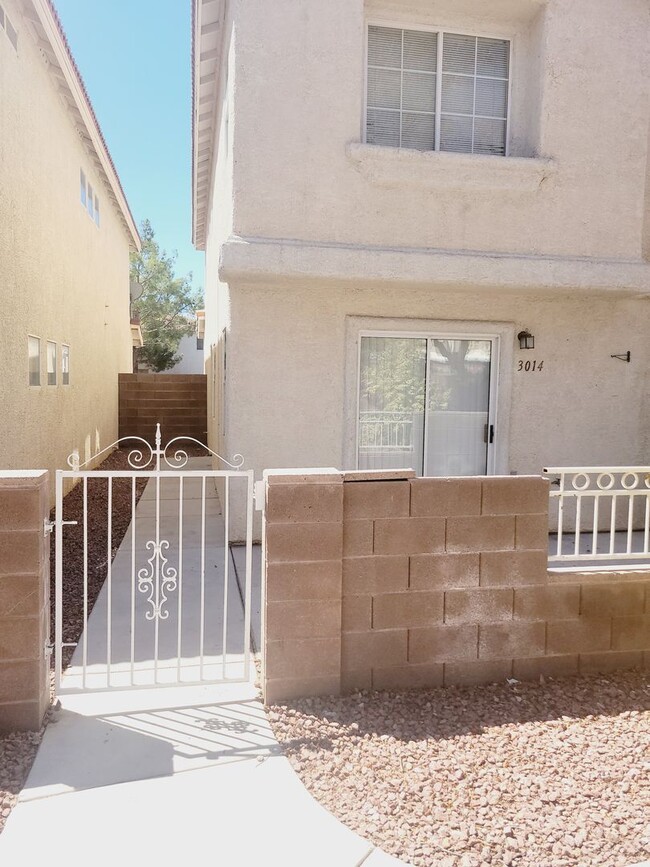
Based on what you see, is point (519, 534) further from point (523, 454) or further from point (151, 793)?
point (523, 454)

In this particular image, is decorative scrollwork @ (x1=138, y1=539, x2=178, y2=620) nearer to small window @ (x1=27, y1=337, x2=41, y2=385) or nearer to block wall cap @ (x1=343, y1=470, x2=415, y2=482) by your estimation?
block wall cap @ (x1=343, y1=470, x2=415, y2=482)

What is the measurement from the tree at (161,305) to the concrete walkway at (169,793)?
33408mm

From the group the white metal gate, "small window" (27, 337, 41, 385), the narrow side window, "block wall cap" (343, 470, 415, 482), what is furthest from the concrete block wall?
the narrow side window

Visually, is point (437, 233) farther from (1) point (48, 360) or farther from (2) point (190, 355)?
(2) point (190, 355)

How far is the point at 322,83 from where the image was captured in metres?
7.15

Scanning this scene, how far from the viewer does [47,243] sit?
10055 mm

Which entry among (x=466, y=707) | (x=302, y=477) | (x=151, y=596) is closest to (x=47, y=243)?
(x=151, y=596)

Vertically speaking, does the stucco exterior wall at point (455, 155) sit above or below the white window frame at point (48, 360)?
above

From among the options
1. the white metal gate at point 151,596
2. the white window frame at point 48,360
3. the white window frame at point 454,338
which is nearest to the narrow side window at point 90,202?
the white window frame at point 48,360

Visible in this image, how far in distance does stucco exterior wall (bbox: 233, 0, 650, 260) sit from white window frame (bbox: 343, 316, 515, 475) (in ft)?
3.28

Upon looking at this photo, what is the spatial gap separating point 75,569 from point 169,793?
4.26 m

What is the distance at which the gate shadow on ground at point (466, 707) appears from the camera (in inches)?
159

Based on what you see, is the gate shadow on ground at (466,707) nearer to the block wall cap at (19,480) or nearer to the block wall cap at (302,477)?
the block wall cap at (302,477)

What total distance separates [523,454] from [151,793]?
634cm
